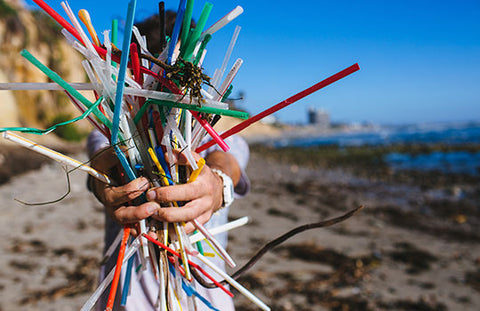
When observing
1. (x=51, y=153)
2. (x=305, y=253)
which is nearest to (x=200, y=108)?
(x=51, y=153)

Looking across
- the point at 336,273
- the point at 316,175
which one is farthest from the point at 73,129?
the point at 336,273

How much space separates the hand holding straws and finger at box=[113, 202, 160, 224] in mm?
44

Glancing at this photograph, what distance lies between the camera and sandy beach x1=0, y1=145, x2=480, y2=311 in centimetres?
278

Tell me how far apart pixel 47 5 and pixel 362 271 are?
138 inches

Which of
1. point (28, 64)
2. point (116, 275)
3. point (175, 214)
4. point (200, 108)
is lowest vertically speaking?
point (116, 275)

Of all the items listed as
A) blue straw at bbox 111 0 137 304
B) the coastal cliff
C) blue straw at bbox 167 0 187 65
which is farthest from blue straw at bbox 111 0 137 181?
the coastal cliff

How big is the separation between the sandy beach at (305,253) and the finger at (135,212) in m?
2.13

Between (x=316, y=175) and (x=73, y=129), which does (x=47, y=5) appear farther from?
(x=73, y=129)

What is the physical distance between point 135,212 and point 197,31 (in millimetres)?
461

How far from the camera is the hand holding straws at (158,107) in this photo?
74 centimetres

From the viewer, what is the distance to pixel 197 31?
764 mm

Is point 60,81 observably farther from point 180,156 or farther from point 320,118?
point 320,118

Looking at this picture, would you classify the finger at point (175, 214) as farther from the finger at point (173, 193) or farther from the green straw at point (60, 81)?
the green straw at point (60, 81)

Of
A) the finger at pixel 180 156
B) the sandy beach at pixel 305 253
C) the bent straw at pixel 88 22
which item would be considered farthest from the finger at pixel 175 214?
the sandy beach at pixel 305 253
